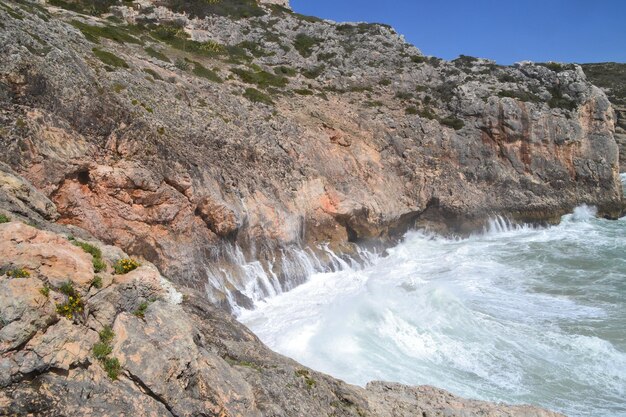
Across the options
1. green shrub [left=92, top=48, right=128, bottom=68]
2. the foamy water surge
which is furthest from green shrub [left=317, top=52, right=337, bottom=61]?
green shrub [left=92, top=48, right=128, bottom=68]

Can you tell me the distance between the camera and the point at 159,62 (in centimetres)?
3011

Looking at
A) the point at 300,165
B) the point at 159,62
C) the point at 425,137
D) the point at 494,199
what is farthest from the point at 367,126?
the point at 159,62

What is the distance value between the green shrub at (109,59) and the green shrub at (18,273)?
751 inches

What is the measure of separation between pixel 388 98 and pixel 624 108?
61.7 metres

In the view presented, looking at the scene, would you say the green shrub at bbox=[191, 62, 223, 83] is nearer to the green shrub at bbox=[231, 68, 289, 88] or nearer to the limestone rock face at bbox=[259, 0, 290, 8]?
the green shrub at bbox=[231, 68, 289, 88]

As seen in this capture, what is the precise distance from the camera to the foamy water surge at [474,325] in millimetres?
14078

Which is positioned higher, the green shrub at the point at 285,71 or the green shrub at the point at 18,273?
the green shrub at the point at 285,71

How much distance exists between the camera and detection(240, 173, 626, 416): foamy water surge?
14.1 meters

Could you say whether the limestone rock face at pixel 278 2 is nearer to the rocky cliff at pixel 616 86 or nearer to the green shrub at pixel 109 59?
the green shrub at pixel 109 59

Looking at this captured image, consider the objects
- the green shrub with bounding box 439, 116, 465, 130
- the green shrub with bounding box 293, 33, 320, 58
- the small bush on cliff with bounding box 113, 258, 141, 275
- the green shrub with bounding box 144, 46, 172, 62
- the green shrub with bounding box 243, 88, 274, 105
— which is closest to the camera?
the small bush on cliff with bounding box 113, 258, 141, 275

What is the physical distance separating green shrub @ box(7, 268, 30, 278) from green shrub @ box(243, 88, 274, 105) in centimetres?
2607

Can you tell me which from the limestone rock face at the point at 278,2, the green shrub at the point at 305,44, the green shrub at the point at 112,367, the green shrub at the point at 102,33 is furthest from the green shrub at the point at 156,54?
the limestone rock face at the point at 278,2

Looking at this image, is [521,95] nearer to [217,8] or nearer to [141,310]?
[217,8]

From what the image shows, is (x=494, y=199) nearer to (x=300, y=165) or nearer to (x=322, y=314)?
(x=300, y=165)
